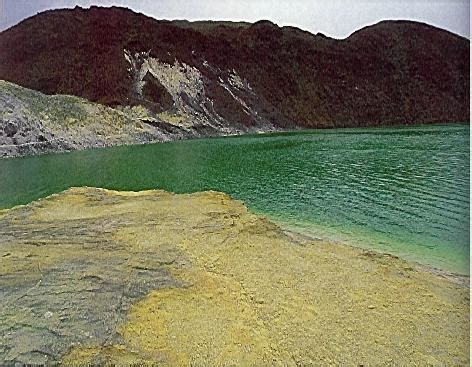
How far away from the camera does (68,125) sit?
769 inches

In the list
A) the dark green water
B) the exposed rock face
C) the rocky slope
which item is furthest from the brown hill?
the exposed rock face

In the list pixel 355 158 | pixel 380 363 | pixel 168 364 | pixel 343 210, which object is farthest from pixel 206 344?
pixel 355 158

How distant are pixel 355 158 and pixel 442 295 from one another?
984 centimetres

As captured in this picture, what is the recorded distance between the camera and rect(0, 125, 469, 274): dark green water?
5.53 meters

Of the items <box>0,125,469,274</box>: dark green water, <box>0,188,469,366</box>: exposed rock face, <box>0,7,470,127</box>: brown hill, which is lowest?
<box>0,125,469,274</box>: dark green water

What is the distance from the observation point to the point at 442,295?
11.3ft

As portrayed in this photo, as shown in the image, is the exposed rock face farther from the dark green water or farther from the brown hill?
the brown hill

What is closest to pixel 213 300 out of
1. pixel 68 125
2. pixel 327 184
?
pixel 327 184

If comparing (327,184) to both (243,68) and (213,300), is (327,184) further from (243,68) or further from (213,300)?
(243,68)

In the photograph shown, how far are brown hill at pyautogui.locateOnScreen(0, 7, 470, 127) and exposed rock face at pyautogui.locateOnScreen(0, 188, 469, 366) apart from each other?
22.9 metres

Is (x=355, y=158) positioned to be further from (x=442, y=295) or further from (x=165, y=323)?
(x=165, y=323)

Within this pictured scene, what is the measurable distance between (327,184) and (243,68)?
2632 centimetres

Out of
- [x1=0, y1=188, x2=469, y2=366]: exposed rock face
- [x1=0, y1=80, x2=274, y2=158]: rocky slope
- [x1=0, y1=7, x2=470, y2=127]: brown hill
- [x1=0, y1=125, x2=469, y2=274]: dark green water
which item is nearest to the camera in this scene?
[x1=0, y1=188, x2=469, y2=366]: exposed rock face

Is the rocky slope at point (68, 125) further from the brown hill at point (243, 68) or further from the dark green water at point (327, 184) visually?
the brown hill at point (243, 68)
